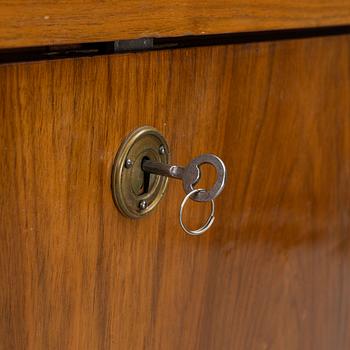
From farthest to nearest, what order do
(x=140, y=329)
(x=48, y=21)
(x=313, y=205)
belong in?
(x=313, y=205) < (x=140, y=329) < (x=48, y=21)

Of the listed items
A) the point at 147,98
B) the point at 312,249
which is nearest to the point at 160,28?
the point at 147,98

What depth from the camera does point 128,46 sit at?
0.32m

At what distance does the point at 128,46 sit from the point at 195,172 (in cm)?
7

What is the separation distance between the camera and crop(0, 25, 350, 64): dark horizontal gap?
280mm

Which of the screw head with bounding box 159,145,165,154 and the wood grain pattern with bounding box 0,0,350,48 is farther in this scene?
the screw head with bounding box 159,145,165,154

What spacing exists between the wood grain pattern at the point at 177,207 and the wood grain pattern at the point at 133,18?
0.07 feet

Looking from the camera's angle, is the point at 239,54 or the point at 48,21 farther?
the point at 239,54

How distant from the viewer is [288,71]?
432mm

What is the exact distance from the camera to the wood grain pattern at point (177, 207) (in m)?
0.29

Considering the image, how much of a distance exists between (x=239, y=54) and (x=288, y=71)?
0.19 feet

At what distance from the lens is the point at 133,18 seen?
0.95 ft

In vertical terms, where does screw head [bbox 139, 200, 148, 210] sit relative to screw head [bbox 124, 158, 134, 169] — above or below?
below

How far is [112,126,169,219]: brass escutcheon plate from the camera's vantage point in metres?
0.33

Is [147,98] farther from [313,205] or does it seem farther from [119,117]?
[313,205]
